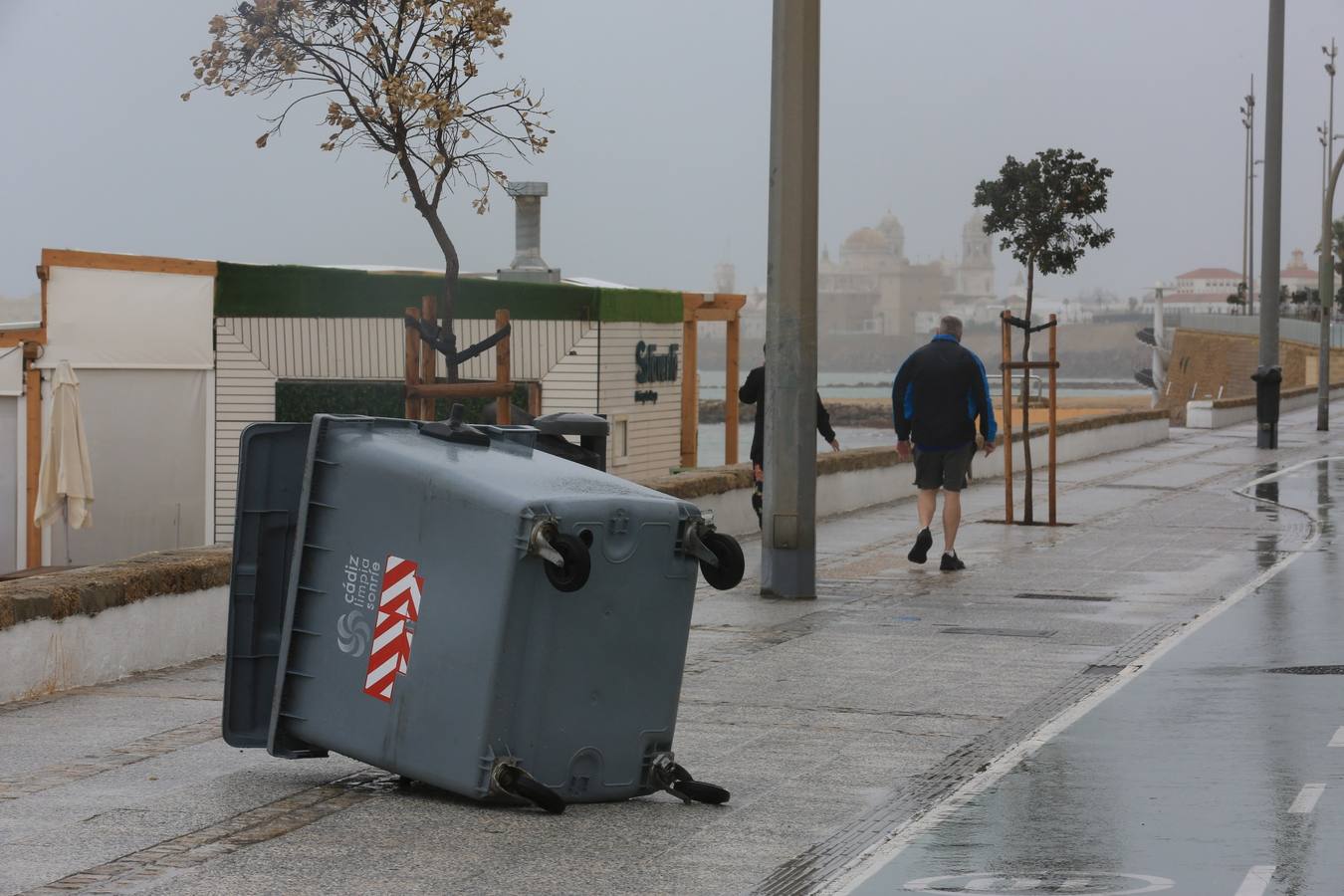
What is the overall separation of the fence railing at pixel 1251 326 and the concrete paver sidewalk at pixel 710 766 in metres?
54.5

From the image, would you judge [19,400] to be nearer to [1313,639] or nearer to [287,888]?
[1313,639]

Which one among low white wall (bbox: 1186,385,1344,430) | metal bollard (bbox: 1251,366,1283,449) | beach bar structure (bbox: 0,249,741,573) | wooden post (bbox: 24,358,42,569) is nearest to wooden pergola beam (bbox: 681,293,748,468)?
beach bar structure (bbox: 0,249,741,573)

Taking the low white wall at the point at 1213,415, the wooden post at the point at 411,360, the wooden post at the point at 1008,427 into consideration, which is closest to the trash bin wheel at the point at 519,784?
the wooden post at the point at 411,360

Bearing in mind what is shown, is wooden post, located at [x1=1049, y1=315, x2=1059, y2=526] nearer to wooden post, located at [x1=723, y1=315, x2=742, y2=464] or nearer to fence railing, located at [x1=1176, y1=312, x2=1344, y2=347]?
wooden post, located at [x1=723, y1=315, x2=742, y2=464]

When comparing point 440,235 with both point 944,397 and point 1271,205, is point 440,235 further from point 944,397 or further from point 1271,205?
point 1271,205

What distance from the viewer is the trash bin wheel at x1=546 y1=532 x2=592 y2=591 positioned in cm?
633

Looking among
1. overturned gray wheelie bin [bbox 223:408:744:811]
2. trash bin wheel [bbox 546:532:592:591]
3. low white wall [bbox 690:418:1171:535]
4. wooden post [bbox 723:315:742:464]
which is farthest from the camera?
wooden post [bbox 723:315:742:464]

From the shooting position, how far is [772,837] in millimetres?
6484

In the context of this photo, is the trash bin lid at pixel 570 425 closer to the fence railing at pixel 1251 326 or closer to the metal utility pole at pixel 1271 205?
the metal utility pole at pixel 1271 205

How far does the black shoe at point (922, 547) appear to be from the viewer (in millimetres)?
14414

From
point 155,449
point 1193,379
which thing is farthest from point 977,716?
point 1193,379

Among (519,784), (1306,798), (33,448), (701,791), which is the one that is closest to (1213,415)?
(33,448)

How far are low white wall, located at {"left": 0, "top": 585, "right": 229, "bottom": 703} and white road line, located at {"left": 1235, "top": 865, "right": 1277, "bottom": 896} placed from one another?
18.1ft

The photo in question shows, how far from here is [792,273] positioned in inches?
509
